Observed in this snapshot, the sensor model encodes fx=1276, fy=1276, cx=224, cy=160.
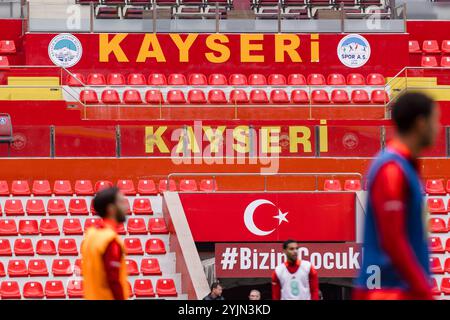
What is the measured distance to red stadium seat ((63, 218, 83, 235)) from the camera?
17.9m

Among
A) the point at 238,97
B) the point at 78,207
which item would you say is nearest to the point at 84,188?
the point at 78,207

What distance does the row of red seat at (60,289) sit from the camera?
647 inches

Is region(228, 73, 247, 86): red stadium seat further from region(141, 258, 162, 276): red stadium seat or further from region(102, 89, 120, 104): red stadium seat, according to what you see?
region(141, 258, 162, 276): red stadium seat

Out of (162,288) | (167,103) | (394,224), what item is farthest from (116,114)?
(394,224)

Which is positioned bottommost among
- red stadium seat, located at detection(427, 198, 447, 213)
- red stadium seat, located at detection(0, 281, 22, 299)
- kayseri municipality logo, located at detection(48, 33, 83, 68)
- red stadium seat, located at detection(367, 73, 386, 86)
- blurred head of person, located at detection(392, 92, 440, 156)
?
red stadium seat, located at detection(0, 281, 22, 299)

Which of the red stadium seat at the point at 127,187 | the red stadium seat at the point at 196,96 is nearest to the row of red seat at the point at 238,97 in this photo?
the red stadium seat at the point at 196,96

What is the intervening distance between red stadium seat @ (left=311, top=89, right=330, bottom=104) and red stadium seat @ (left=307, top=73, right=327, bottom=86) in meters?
0.61

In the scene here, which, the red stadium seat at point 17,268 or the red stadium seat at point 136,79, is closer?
the red stadium seat at point 17,268

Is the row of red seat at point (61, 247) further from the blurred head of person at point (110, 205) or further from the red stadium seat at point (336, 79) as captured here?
the blurred head of person at point (110, 205)

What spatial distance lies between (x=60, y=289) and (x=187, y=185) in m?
2.86

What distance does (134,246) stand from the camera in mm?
17500

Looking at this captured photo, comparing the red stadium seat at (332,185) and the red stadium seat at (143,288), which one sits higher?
the red stadium seat at (332,185)

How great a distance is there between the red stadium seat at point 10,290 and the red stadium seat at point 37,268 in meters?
0.34

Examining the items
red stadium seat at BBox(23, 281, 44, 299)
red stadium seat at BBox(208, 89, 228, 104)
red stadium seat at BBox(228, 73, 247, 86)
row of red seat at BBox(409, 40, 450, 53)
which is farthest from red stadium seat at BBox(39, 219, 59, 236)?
row of red seat at BBox(409, 40, 450, 53)
